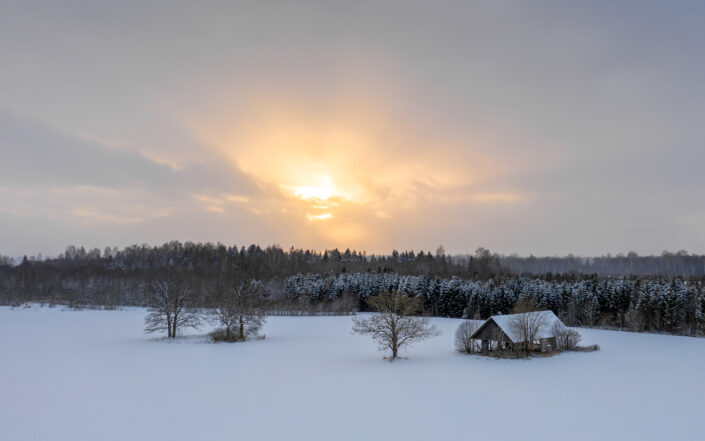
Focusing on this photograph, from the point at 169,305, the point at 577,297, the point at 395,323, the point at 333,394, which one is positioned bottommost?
the point at 333,394

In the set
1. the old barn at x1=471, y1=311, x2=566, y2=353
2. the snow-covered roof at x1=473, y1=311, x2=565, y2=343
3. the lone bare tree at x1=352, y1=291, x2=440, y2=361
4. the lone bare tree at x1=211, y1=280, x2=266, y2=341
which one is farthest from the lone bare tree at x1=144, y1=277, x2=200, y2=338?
the snow-covered roof at x1=473, y1=311, x2=565, y2=343

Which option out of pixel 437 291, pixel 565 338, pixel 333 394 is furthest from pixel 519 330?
pixel 437 291

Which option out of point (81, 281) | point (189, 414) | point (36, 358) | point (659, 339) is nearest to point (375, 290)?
point (659, 339)

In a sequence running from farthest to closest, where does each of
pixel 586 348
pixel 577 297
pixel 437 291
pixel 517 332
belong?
pixel 437 291 → pixel 577 297 → pixel 586 348 → pixel 517 332

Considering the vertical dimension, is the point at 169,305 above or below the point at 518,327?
above

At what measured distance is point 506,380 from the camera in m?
33.4

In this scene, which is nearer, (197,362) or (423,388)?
(423,388)


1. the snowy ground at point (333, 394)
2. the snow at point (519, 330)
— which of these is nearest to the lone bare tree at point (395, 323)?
the snowy ground at point (333, 394)

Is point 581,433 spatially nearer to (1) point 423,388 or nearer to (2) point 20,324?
(1) point 423,388

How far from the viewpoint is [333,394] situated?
27750mm

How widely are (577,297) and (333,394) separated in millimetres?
69302

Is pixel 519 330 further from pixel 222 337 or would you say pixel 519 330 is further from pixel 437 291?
pixel 437 291

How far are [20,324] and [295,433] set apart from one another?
246ft

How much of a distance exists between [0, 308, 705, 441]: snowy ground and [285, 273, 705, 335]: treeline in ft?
65.0
